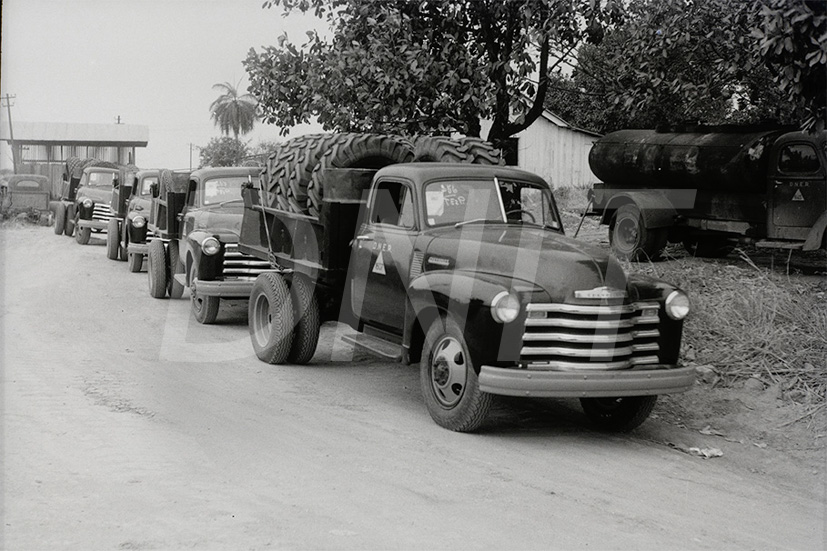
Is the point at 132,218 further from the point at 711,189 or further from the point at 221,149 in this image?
the point at 221,149

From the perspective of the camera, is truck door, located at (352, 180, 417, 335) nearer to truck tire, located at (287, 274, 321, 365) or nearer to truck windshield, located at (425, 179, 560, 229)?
truck windshield, located at (425, 179, 560, 229)

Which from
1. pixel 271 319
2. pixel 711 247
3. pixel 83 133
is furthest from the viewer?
pixel 83 133

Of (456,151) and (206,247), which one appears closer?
(456,151)

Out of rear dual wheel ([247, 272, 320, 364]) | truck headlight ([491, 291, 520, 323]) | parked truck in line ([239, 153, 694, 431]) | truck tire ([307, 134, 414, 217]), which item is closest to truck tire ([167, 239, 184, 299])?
rear dual wheel ([247, 272, 320, 364])

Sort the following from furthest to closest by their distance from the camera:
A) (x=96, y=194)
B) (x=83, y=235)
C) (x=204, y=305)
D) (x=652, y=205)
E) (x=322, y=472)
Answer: (x=96, y=194)
(x=83, y=235)
(x=652, y=205)
(x=204, y=305)
(x=322, y=472)

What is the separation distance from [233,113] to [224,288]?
60.8 metres

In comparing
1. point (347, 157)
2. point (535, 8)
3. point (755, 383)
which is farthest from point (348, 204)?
point (535, 8)

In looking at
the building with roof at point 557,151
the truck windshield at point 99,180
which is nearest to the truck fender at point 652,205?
the truck windshield at point 99,180

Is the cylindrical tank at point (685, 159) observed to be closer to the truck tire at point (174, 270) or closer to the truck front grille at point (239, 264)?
the truck front grille at point (239, 264)

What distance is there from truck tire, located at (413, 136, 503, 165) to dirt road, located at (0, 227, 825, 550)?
7.20 feet

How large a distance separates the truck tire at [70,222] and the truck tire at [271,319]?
725 inches

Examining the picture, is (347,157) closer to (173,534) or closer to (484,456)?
(484,456)

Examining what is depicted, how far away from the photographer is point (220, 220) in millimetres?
12977

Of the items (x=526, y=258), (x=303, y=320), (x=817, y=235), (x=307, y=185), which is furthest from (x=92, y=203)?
(x=526, y=258)
